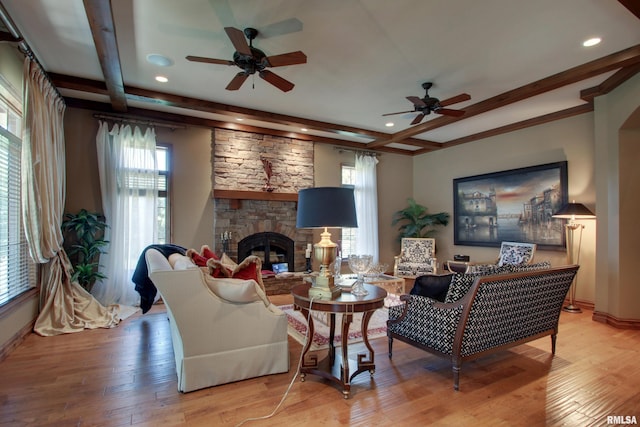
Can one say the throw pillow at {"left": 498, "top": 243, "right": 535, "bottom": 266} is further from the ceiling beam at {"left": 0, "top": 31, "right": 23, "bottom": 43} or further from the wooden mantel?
the ceiling beam at {"left": 0, "top": 31, "right": 23, "bottom": 43}

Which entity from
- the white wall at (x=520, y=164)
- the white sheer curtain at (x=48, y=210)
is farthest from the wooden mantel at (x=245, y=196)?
the white wall at (x=520, y=164)

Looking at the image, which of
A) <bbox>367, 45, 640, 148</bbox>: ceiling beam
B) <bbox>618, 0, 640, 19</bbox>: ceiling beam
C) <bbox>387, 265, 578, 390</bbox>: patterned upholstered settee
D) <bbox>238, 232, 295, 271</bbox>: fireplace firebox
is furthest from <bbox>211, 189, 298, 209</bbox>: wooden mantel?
<bbox>618, 0, 640, 19</bbox>: ceiling beam

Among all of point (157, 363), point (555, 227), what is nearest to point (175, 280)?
point (157, 363)

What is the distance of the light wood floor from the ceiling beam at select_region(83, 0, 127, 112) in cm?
280

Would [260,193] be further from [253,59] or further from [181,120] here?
[253,59]

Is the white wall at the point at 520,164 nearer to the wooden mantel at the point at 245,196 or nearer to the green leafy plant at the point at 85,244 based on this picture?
the wooden mantel at the point at 245,196

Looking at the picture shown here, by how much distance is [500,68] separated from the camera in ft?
12.0

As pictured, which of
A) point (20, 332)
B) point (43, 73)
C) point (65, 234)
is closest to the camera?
point (20, 332)

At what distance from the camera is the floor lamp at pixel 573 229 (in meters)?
4.45

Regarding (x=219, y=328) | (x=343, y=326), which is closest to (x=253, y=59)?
(x=219, y=328)

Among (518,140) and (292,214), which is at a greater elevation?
(518,140)

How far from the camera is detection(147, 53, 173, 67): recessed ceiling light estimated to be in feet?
11.2

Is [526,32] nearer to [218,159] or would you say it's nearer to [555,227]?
[555,227]

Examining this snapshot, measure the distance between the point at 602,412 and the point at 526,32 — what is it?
3078 millimetres
